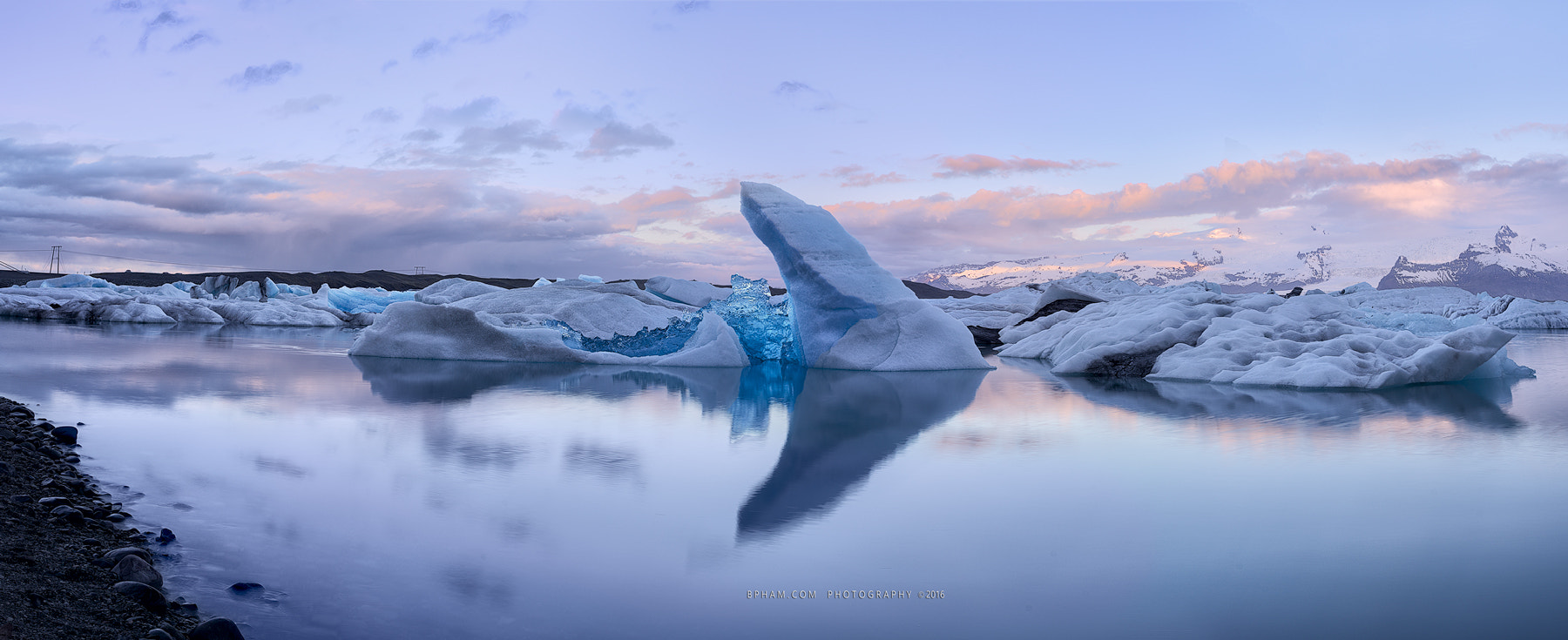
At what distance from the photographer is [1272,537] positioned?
2.33 m

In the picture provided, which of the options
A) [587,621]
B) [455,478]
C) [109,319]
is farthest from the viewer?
[109,319]

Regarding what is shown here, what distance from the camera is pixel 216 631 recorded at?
5.16ft

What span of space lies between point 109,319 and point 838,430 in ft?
64.3

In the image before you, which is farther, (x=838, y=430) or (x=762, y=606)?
(x=838, y=430)

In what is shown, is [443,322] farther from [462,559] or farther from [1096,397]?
[462,559]

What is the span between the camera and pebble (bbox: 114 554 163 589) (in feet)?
5.97

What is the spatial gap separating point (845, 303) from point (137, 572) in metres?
7.16

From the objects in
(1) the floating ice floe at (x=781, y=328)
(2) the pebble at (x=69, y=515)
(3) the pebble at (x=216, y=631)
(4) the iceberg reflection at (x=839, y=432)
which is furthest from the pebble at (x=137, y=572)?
(1) the floating ice floe at (x=781, y=328)

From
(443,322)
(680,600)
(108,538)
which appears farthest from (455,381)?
(680,600)

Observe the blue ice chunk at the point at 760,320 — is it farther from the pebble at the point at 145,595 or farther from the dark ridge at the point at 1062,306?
the dark ridge at the point at 1062,306

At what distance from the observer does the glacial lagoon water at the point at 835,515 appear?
1743 millimetres

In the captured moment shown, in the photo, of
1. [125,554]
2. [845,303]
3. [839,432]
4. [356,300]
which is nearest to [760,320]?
[845,303]

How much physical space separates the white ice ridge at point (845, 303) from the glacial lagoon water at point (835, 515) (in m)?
3.31

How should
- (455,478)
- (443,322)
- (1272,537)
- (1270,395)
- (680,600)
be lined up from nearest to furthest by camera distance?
(680,600) → (1272,537) → (455,478) → (1270,395) → (443,322)
